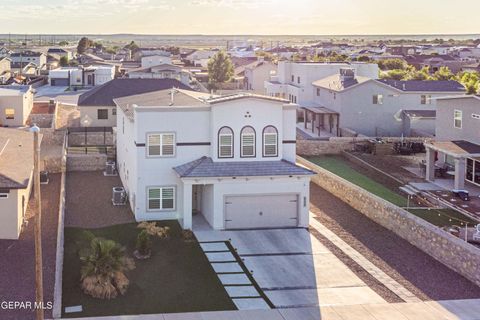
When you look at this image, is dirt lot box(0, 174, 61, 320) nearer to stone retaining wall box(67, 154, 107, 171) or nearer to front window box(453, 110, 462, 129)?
stone retaining wall box(67, 154, 107, 171)

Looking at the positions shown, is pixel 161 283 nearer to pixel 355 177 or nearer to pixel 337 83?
pixel 355 177

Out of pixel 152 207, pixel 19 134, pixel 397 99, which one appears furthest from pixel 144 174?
pixel 397 99

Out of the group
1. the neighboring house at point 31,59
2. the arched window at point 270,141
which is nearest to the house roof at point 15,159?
the arched window at point 270,141

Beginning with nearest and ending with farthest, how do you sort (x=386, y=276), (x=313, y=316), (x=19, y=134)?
(x=313, y=316)
(x=386, y=276)
(x=19, y=134)

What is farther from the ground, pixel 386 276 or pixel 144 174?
pixel 144 174

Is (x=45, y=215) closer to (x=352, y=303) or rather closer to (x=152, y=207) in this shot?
(x=152, y=207)

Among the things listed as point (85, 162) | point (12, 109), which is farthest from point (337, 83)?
point (12, 109)

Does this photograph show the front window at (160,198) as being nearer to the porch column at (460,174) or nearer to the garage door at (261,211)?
the garage door at (261,211)
